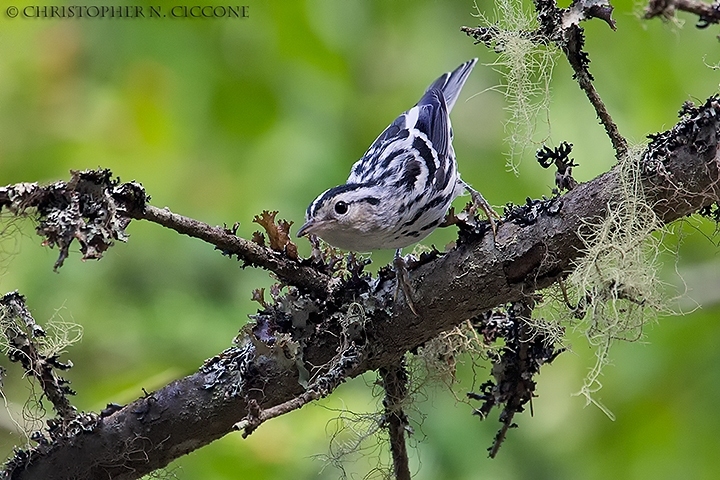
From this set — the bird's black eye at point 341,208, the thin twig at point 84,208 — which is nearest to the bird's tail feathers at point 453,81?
the bird's black eye at point 341,208

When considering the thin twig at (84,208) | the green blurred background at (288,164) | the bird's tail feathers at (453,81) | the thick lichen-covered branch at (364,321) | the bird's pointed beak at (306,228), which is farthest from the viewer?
the bird's tail feathers at (453,81)

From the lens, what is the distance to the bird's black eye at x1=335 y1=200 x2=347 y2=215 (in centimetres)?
223

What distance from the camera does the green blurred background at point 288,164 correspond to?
284 centimetres

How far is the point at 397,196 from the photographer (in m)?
2.38

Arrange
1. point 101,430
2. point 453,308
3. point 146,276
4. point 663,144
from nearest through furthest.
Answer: point 663,144 → point 453,308 → point 101,430 → point 146,276

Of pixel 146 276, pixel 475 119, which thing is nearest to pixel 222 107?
pixel 146 276

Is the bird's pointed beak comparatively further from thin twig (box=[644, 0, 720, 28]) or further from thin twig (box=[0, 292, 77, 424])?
thin twig (box=[644, 0, 720, 28])

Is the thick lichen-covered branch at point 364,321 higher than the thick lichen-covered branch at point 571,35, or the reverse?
the thick lichen-covered branch at point 571,35

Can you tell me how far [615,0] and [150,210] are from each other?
1.93 meters

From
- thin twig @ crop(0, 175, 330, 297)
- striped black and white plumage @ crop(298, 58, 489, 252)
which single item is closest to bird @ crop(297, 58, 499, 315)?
striped black and white plumage @ crop(298, 58, 489, 252)

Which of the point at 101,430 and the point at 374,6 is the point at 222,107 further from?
the point at 101,430

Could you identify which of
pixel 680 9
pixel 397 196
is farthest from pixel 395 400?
pixel 680 9

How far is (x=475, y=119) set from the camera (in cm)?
326

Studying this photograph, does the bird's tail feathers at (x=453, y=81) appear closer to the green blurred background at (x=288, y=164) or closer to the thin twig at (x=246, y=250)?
the green blurred background at (x=288, y=164)
